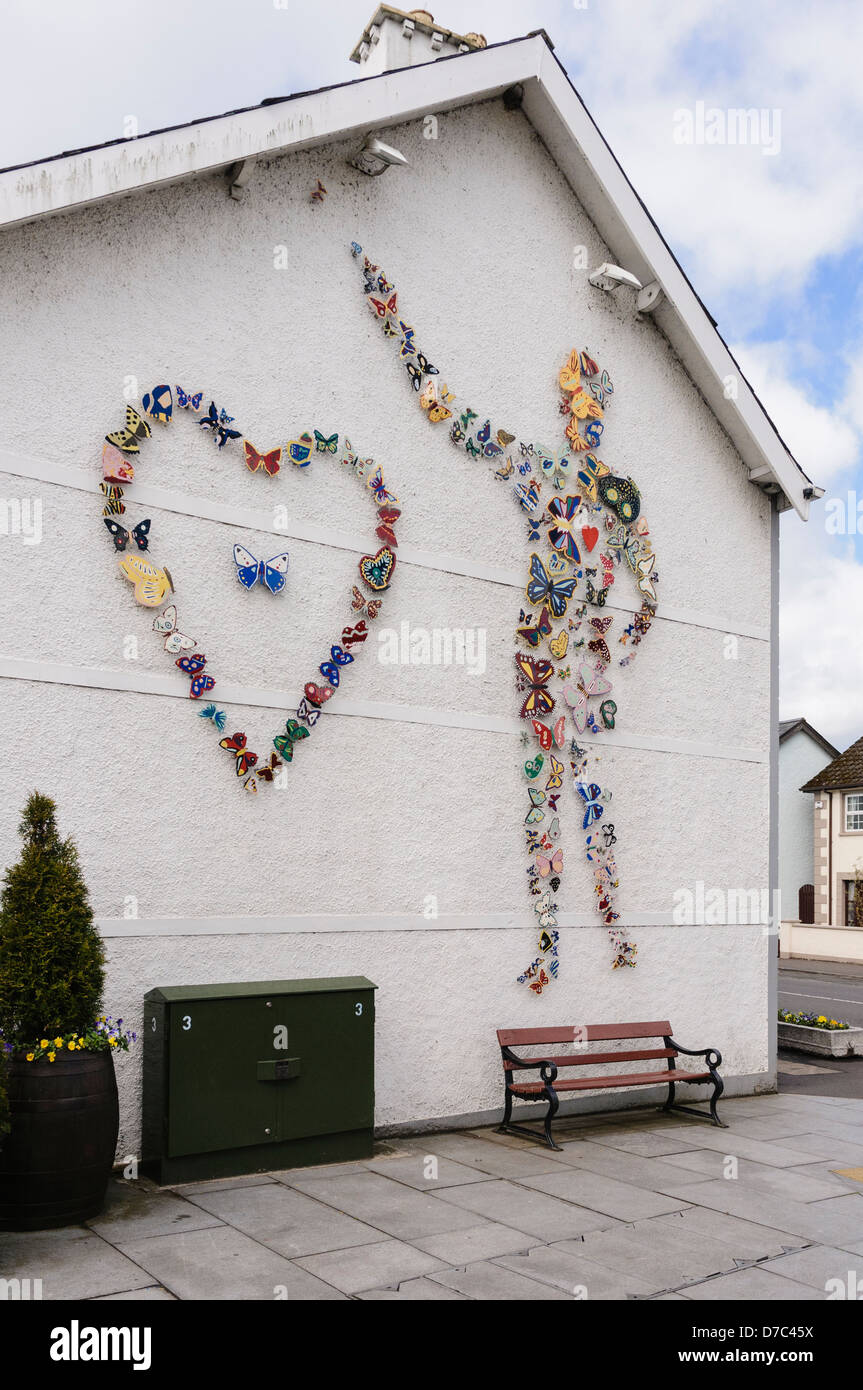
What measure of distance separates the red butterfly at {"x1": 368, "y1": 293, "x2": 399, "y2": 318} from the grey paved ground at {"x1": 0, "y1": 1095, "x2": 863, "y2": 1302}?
6076 millimetres

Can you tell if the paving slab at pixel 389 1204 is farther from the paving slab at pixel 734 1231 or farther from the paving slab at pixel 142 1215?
the paving slab at pixel 734 1231

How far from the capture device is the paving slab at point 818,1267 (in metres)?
5.63

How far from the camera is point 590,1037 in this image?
9.09 meters

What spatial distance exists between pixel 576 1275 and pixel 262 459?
17.6ft

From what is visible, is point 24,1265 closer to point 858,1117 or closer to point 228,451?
point 228,451

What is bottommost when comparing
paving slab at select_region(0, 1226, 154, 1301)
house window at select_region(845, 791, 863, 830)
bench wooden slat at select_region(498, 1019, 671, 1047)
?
paving slab at select_region(0, 1226, 154, 1301)

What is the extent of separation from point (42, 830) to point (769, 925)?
752 cm

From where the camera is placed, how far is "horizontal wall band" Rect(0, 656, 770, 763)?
22.6ft

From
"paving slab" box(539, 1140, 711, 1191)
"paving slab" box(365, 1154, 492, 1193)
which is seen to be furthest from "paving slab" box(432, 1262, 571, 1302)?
"paving slab" box(539, 1140, 711, 1191)

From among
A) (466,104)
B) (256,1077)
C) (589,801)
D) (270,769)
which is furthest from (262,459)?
(256,1077)

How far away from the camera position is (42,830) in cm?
630

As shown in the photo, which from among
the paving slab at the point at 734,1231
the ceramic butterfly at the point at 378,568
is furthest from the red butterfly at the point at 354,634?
the paving slab at the point at 734,1231

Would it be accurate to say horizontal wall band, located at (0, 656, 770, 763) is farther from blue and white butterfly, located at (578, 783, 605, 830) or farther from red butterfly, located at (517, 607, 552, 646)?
red butterfly, located at (517, 607, 552, 646)
